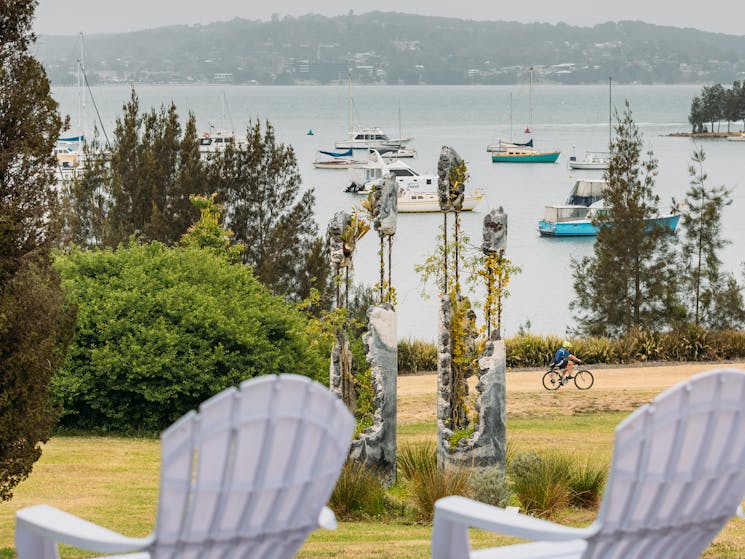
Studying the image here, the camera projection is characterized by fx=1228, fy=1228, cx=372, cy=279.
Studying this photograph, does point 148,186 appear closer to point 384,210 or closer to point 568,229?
point 384,210

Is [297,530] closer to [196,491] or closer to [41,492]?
[196,491]

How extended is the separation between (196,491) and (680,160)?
11368cm

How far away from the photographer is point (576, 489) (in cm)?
984

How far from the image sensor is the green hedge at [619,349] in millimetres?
23094

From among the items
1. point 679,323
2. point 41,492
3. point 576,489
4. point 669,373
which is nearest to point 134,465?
point 41,492

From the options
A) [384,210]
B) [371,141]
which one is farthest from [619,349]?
[371,141]

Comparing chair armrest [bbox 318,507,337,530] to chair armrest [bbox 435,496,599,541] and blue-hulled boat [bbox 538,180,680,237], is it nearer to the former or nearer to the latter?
chair armrest [bbox 435,496,599,541]

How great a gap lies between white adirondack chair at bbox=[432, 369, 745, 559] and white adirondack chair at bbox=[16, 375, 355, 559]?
1.48 ft

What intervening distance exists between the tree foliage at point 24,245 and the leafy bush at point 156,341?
855cm

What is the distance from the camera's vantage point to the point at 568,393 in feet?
64.4

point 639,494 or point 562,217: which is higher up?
point 639,494

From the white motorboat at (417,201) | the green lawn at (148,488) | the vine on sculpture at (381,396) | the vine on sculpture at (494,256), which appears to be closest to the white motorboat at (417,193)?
the white motorboat at (417,201)

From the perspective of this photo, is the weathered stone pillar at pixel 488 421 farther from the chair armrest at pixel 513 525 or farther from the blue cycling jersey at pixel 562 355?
the blue cycling jersey at pixel 562 355

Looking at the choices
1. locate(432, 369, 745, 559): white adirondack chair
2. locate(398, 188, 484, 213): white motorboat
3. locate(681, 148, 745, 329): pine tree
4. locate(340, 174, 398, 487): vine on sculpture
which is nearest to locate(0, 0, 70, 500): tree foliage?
locate(432, 369, 745, 559): white adirondack chair
